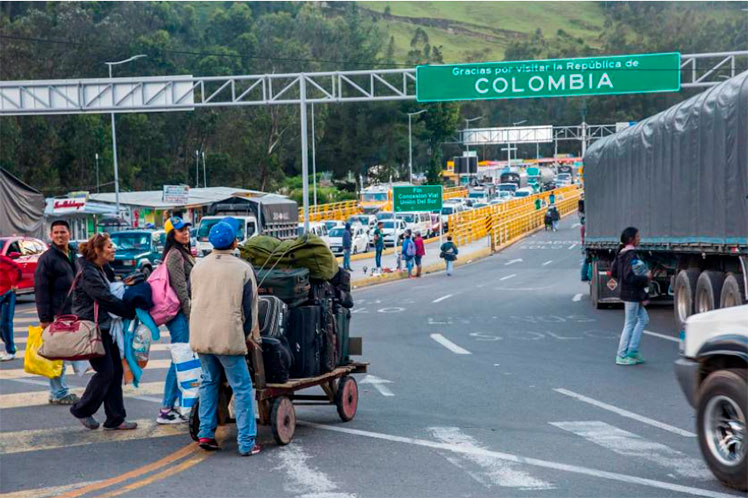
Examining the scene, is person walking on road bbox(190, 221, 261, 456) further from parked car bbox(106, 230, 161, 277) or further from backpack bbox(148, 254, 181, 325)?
parked car bbox(106, 230, 161, 277)

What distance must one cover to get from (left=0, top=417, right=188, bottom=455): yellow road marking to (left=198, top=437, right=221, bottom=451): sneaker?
91cm

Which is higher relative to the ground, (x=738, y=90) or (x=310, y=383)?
(x=738, y=90)

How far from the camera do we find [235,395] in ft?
26.5

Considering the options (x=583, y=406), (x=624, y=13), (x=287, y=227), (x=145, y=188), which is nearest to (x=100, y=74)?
(x=145, y=188)

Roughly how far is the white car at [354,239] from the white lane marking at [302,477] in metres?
39.9

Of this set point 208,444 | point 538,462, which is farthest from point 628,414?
point 208,444

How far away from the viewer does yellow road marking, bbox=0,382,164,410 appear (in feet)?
35.9

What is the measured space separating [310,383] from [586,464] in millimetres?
2508

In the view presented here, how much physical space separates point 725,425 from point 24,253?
2259cm

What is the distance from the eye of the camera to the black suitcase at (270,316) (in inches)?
341

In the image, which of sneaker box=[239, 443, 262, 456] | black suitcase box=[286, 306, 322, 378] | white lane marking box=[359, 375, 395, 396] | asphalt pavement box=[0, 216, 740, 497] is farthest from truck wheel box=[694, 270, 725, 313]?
sneaker box=[239, 443, 262, 456]

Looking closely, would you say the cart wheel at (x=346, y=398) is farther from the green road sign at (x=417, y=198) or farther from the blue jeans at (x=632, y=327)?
the green road sign at (x=417, y=198)

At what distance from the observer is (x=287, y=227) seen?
160 feet

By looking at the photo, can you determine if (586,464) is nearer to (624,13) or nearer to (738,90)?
(738,90)
